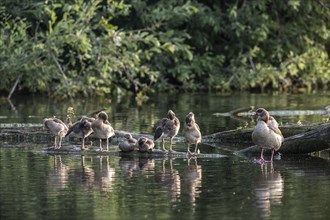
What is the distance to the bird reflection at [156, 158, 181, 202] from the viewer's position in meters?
14.5

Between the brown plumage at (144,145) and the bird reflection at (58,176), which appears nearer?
the bird reflection at (58,176)

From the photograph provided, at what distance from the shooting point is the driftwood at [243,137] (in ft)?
59.2

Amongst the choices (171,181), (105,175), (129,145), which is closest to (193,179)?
(171,181)

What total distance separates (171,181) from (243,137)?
192 inches

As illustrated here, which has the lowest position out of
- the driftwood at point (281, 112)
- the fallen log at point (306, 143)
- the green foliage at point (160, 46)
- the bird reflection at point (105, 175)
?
the bird reflection at point (105, 175)

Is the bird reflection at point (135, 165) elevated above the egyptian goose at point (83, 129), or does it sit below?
below

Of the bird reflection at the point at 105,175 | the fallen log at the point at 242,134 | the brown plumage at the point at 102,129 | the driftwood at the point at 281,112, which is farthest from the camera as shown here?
the driftwood at the point at 281,112

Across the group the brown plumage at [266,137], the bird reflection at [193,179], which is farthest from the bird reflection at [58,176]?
the brown plumage at [266,137]

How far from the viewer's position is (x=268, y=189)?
14.9 m

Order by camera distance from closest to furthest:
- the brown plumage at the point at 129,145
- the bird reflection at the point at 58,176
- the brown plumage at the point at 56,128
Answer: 1. the bird reflection at the point at 58,176
2. the brown plumage at the point at 129,145
3. the brown plumage at the point at 56,128

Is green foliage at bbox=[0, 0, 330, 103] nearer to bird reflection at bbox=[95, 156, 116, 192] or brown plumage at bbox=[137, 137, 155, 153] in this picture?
brown plumage at bbox=[137, 137, 155, 153]

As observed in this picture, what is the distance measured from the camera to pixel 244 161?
1795 cm

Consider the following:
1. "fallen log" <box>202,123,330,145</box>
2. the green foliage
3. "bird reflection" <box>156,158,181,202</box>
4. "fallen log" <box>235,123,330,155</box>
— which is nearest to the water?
"bird reflection" <box>156,158,181,202</box>

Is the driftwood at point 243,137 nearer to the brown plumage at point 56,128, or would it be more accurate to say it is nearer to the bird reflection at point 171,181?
the brown plumage at point 56,128
